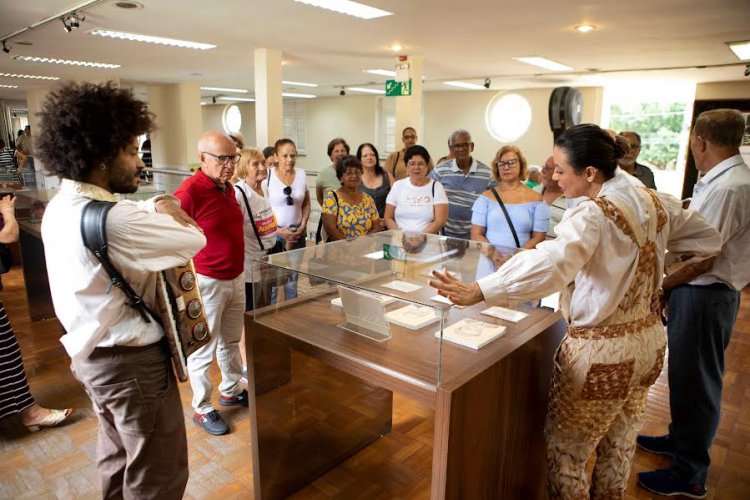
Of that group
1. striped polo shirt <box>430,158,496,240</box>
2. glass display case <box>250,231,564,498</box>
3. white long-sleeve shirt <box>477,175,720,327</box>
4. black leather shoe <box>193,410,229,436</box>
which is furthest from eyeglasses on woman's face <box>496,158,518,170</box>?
black leather shoe <box>193,410,229,436</box>

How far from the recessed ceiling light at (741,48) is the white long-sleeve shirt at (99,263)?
6.58 metres

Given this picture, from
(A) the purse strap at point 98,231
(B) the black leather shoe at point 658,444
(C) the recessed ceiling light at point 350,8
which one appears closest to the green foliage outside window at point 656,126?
(C) the recessed ceiling light at point 350,8

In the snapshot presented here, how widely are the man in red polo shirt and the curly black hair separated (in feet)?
3.13

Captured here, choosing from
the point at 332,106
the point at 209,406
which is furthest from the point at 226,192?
the point at 332,106

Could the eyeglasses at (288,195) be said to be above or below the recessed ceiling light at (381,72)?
below

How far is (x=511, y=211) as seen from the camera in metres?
2.96

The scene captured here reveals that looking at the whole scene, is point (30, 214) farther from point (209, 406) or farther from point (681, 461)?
point (681, 461)

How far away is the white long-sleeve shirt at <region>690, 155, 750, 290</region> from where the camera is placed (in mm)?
1988

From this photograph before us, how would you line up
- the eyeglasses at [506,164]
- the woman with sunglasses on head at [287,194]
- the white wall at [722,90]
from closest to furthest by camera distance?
the eyeglasses at [506,164], the woman with sunglasses on head at [287,194], the white wall at [722,90]

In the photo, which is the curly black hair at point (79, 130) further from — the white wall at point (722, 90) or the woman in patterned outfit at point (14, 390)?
the white wall at point (722, 90)

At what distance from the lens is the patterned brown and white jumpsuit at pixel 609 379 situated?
4.91 feet

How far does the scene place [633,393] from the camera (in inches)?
64.2

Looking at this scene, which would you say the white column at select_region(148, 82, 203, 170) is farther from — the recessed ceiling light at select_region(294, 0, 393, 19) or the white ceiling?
the recessed ceiling light at select_region(294, 0, 393, 19)

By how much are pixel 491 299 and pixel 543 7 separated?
3.68 m
